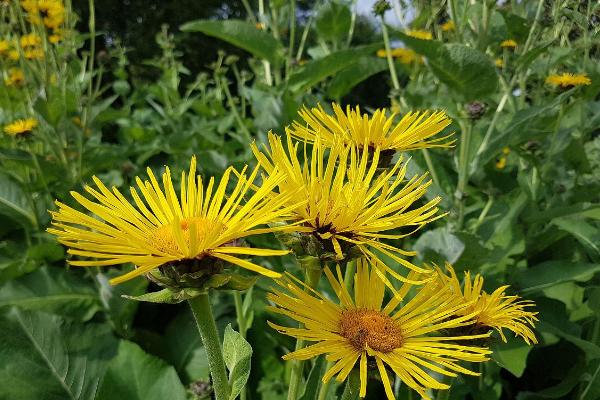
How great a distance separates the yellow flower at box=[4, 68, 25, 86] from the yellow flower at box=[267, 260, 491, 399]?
2379 mm

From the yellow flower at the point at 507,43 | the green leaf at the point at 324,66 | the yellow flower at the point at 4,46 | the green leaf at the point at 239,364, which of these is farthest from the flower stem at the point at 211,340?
the yellow flower at the point at 4,46

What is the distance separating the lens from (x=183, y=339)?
1607mm

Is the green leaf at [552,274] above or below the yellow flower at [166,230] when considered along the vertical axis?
below

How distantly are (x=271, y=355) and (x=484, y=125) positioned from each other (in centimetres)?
111

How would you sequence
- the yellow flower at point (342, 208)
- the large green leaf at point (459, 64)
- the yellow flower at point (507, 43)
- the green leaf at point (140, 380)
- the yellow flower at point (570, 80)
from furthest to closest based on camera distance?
the yellow flower at point (570, 80) → the yellow flower at point (507, 43) → the large green leaf at point (459, 64) → the green leaf at point (140, 380) → the yellow flower at point (342, 208)

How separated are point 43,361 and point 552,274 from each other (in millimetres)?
1241

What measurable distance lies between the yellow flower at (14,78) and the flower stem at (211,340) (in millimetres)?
2330

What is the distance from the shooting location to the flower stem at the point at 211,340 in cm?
61

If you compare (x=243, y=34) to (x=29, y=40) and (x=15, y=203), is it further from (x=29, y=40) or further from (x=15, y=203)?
(x=29, y=40)

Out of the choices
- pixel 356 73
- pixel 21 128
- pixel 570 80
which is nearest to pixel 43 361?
pixel 21 128

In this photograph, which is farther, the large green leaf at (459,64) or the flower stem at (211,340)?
the large green leaf at (459,64)

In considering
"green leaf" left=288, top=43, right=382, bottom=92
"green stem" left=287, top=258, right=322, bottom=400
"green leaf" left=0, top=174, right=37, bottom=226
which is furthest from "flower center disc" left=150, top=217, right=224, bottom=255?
"green leaf" left=0, top=174, right=37, bottom=226

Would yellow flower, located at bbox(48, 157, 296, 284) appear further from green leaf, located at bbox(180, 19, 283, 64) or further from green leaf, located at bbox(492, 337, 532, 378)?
green leaf, located at bbox(180, 19, 283, 64)

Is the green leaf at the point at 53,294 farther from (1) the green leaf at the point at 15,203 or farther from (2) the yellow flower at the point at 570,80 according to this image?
(2) the yellow flower at the point at 570,80
